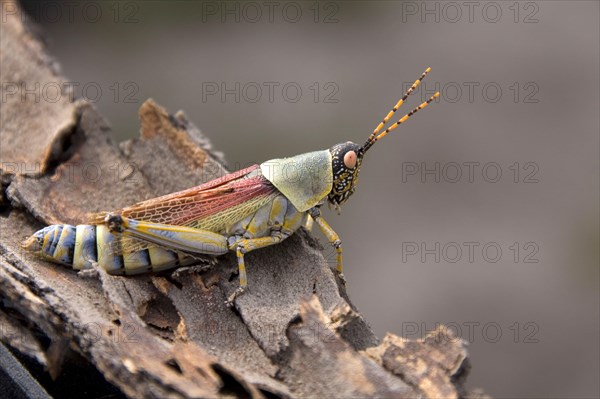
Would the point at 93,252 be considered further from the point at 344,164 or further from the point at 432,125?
the point at 432,125

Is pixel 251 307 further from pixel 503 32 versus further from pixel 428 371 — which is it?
pixel 503 32

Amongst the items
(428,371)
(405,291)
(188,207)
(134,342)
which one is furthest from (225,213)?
(405,291)

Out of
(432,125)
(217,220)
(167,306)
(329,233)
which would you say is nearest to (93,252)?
(167,306)

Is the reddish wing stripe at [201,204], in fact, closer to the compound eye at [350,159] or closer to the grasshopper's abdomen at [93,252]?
the grasshopper's abdomen at [93,252]

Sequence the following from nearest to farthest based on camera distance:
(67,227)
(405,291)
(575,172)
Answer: (67,227)
(405,291)
(575,172)

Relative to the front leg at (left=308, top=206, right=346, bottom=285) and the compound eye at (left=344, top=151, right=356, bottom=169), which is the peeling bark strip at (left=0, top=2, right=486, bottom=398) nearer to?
the front leg at (left=308, top=206, right=346, bottom=285)

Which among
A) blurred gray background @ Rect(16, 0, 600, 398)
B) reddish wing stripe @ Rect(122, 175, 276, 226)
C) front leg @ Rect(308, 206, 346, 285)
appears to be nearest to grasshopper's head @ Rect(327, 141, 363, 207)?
front leg @ Rect(308, 206, 346, 285)
